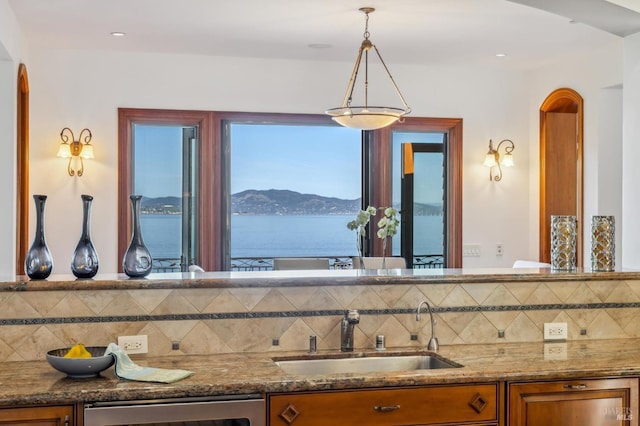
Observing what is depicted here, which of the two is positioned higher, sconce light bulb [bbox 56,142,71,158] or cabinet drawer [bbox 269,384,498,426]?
sconce light bulb [bbox 56,142,71,158]

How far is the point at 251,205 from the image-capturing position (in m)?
7.74

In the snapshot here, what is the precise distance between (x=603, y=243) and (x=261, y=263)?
4.92 meters

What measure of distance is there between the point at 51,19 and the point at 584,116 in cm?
441

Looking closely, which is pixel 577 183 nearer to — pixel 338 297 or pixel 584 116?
pixel 584 116

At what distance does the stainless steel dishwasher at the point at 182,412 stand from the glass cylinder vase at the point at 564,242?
167 cm

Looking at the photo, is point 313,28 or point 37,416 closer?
point 37,416

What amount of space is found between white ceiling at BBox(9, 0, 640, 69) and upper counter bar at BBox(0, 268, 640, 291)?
2.08 meters

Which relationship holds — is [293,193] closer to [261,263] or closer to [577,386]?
[261,263]

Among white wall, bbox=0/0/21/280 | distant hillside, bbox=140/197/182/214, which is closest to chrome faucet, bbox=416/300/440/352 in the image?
white wall, bbox=0/0/21/280

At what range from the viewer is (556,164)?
7.16 metres

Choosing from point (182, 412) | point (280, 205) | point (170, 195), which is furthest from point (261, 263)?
point (182, 412)

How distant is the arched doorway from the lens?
710 centimetres

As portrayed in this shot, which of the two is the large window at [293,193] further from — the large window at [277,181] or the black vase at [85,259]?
the black vase at [85,259]

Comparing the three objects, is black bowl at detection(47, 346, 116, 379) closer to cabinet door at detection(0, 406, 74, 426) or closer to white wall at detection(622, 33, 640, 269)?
cabinet door at detection(0, 406, 74, 426)
